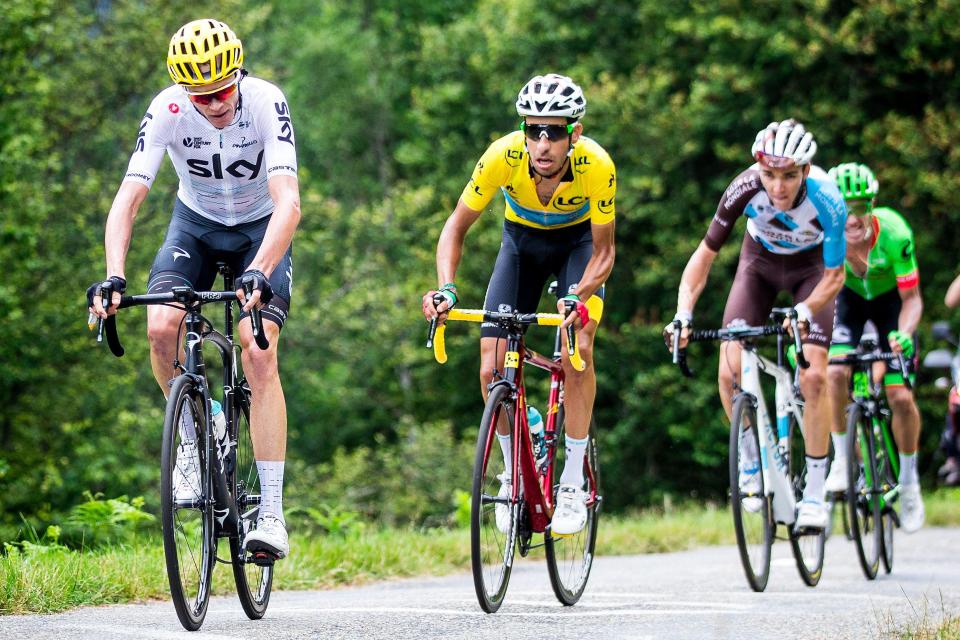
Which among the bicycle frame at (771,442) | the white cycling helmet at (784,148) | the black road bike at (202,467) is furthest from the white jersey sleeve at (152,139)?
the bicycle frame at (771,442)

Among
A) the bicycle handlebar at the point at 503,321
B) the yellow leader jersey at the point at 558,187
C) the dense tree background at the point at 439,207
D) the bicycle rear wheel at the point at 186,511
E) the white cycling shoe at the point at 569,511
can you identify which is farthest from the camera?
the dense tree background at the point at 439,207

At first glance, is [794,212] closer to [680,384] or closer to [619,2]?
[680,384]

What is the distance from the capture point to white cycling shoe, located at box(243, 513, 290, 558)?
5941mm

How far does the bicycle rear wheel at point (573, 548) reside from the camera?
7.00m

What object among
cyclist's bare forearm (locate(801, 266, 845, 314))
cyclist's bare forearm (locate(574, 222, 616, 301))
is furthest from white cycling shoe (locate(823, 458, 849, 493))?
cyclist's bare forearm (locate(574, 222, 616, 301))

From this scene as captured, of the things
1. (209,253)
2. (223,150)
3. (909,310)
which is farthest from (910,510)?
(223,150)

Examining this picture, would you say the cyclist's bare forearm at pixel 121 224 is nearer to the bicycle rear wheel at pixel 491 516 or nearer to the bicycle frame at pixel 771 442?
the bicycle rear wheel at pixel 491 516

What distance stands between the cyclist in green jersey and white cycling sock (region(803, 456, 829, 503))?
3.77ft

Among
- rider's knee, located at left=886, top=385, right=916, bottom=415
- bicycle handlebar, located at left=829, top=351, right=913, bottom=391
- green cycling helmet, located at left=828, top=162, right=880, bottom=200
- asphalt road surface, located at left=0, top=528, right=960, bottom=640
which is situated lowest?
asphalt road surface, located at left=0, top=528, right=960, bottom=640

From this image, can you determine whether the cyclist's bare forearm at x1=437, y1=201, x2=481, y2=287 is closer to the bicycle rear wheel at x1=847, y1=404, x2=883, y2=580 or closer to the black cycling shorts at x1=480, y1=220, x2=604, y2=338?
the black cycling shorts at x1=480, y1=220, x2=604, y2=338

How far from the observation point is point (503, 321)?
679 centimetres

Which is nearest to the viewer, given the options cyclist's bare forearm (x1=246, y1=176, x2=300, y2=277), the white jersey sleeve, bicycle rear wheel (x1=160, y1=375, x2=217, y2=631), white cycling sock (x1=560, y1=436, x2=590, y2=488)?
bicycle rear wheel (x1=160, y1=375, x2=217, y2=631)

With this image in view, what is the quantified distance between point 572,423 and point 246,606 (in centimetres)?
212

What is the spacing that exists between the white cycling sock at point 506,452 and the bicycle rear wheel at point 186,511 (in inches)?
60.4
